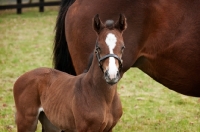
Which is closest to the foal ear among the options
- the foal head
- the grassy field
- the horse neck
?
the foal head

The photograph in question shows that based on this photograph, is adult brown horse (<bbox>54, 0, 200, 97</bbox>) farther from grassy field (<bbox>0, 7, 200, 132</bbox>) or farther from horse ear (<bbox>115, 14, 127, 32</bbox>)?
grassy field (<bbox>0, 7, 200, 132</bbox>)

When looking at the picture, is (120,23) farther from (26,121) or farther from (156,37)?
Result: (26,121)

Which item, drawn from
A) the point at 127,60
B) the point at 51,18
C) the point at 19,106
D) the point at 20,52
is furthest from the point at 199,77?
the point at 51,18

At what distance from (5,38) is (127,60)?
7.93 meters

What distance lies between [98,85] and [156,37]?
0.98m

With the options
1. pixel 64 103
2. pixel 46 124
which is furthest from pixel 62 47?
pixel 64 103

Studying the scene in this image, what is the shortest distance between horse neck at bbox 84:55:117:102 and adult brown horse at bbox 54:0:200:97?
0.67 meters

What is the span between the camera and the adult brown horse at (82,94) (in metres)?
3.09

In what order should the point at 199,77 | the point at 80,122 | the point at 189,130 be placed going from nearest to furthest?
the point at 80,122 → the point at 199,77 → the point at 189,130

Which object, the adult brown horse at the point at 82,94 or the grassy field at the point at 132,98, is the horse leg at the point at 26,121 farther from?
the grassy field at the point at 132,98

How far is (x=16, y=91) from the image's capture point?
3.87 m

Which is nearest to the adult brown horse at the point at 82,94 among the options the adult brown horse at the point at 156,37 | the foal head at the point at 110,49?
the foal head at the point at 110,49

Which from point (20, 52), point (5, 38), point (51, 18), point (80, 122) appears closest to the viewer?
point (80, 122)

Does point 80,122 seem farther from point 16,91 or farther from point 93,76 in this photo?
point 16,91
